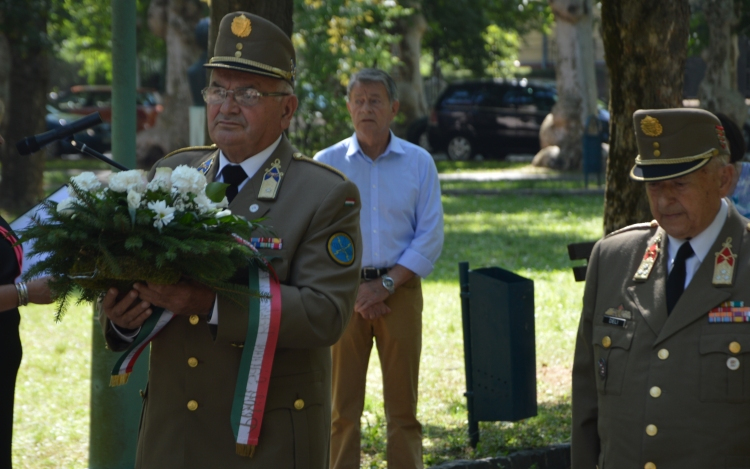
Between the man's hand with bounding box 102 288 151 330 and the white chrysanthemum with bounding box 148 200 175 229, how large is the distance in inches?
9.4

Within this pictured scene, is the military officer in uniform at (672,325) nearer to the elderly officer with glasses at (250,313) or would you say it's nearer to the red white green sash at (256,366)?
the elderly officer with glasses at (250,313)

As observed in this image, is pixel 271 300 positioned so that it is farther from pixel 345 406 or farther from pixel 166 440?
pixel 345 406

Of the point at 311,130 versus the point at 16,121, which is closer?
the point at 311,130

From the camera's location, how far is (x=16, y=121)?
1881cm

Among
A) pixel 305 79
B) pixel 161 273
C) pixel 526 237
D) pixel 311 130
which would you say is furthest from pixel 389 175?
pixel 526 237

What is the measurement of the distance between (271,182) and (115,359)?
299cm

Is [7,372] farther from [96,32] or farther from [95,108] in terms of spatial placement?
[95,108]

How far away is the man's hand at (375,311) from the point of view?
5.74 m

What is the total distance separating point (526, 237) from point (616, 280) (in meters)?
12.3

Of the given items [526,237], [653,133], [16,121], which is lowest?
[526,237]

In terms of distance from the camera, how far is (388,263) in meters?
5.82

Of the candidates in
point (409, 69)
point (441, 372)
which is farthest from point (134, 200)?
point (409, 69)

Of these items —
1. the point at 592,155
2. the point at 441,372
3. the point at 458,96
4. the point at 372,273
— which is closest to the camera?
the point at 372,273

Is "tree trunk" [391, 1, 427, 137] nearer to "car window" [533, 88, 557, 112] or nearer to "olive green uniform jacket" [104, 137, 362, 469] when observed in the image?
"car window" [533, 88, 557, 112]
